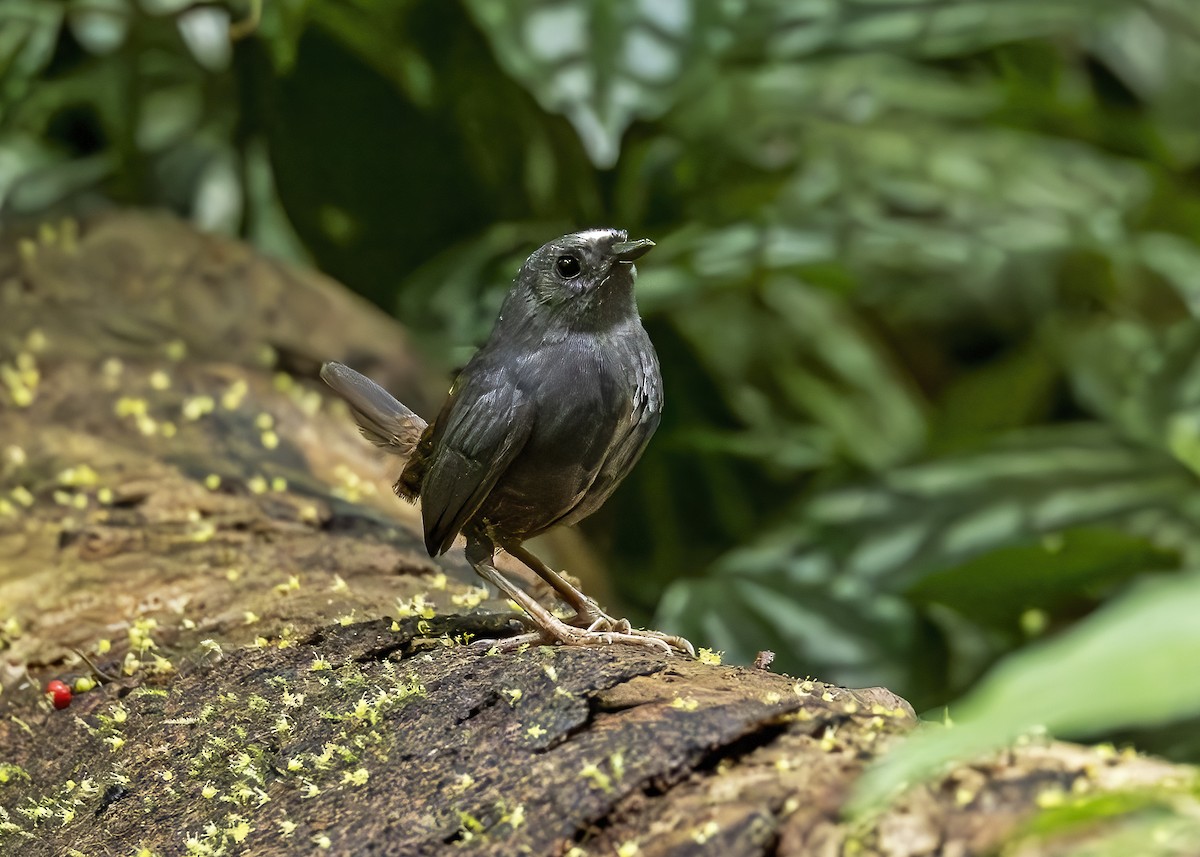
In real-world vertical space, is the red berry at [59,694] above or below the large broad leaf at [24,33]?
below

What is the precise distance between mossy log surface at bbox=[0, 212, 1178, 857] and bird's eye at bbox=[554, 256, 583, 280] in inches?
30.7

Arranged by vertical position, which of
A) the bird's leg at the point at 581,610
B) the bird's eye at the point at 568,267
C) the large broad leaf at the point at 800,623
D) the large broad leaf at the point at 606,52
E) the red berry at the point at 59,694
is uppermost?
the large broad leaf at the point at 606,52

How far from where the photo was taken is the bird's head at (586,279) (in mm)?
2375

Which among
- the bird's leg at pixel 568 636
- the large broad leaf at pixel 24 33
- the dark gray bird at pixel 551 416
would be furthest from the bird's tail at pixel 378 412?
the large broad leaf at pixel 24 33

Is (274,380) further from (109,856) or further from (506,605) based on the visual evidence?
(109,856)

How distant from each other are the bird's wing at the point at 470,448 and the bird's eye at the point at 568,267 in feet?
0.88

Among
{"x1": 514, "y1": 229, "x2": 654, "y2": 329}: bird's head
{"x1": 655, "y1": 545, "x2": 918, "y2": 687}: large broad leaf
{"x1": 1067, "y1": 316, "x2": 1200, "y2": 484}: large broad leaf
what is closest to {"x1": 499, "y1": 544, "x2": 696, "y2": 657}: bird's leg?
{"x1": 514, "y1": 229, "x2": 654, "y2": 329}: bird's head

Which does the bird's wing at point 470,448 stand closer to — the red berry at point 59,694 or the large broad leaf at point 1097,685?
the red berry at point 59,694

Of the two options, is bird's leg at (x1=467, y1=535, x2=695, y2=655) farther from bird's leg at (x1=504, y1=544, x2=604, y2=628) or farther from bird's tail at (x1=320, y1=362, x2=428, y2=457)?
bird's tail at (x1=320, y1=362, x2=428, y2=457)

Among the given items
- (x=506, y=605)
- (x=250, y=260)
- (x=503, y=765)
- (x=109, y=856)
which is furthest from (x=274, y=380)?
(x=503, y=765)

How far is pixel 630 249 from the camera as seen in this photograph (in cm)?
235

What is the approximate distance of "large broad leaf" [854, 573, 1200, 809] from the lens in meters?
0.75

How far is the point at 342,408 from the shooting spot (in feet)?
12.7

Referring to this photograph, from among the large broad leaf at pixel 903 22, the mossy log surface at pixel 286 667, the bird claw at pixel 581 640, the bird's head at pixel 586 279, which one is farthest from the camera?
the large broad leaf at pixel 903 22
